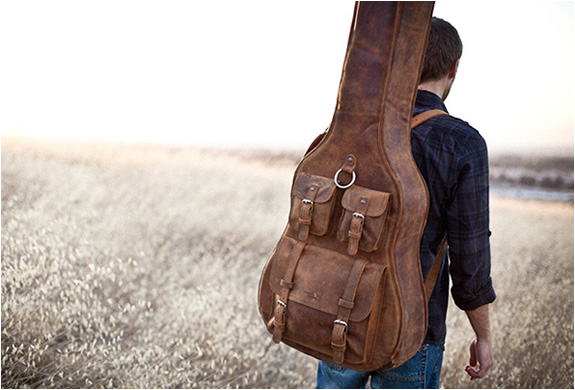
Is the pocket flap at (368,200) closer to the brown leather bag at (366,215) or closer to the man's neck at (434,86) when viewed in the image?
the brown leather bag at (366,215)

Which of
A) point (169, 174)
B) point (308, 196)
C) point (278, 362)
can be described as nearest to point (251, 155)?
point (169, 174)

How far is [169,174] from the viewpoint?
4.66 metres

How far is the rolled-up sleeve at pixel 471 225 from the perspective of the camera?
143 cm

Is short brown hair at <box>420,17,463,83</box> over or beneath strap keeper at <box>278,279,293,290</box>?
over

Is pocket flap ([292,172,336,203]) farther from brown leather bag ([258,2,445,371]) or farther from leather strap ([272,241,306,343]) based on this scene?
leather strap ([272,241,306,343])

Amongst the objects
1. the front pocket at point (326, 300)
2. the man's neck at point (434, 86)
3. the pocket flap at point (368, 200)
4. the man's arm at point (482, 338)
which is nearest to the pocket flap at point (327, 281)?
the front pocket at point (326, 300)

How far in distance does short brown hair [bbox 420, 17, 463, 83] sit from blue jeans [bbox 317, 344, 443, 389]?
96 centimetres

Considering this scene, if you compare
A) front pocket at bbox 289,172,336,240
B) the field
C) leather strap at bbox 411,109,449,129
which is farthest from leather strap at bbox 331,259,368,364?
the field

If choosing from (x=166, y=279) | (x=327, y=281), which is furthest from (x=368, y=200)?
(x=166, y=279)

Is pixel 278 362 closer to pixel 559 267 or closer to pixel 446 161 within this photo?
pixel 446 161

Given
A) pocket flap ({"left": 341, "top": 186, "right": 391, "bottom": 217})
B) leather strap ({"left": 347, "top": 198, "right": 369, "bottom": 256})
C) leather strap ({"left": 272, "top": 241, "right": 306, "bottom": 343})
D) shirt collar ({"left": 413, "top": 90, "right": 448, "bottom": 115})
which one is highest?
shirt collar ({"left": 413, "top": 90, "right": 448, "bottom": 115})

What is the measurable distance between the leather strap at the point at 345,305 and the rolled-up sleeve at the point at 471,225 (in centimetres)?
34

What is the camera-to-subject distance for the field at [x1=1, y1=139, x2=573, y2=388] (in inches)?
110

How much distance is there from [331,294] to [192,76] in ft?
11.8
